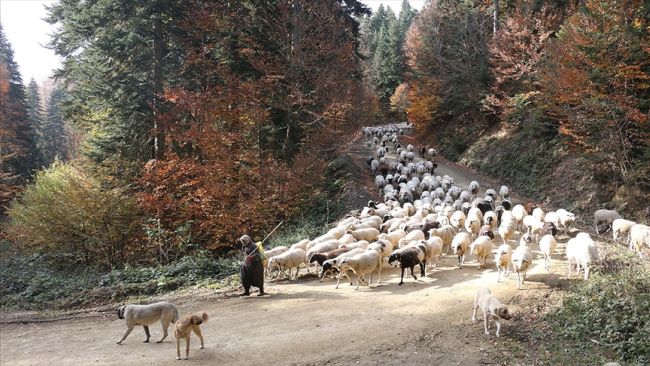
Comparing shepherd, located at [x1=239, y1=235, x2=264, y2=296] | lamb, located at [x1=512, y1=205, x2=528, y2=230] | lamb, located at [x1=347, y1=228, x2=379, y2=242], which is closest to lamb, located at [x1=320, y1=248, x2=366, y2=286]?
shepherd, located at [x1=239, y1=235, x2=264, y2=296]

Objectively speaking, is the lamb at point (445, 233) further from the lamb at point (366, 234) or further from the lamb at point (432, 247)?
the lamb at point (366, 234)

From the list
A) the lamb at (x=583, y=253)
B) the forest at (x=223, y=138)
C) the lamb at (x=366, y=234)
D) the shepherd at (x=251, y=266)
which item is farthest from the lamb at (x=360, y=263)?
the lamb at (x=583, y=253)

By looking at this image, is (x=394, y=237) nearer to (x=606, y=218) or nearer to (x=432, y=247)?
(x=432, y=247)

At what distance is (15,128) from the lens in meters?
41.0

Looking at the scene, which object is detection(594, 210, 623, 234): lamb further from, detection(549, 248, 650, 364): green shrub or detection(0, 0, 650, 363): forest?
detection(549, 248, 650, 364): green shrub

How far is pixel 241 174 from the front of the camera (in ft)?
64.8

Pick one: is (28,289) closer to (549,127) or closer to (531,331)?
(531,331)

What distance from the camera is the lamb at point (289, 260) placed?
13.5 m

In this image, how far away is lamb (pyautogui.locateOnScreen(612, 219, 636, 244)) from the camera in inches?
580

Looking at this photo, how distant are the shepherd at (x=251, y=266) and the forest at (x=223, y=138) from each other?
2329 millimetres

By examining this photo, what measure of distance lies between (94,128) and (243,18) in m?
10.0

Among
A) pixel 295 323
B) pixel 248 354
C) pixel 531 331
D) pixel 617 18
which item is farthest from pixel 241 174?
pixel 617 18

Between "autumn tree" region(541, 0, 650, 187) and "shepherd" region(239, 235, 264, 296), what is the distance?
16678 mm

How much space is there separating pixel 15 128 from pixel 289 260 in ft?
131
